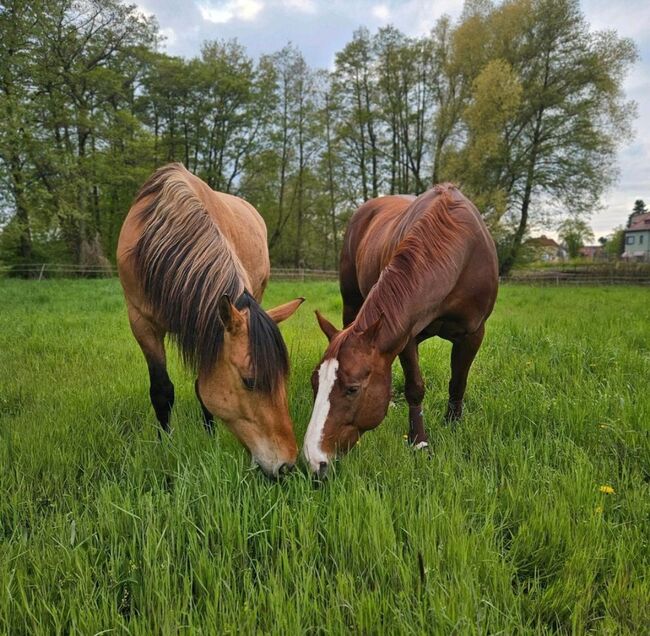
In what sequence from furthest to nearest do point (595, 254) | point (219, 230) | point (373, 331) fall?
point (595, 254) → point (219, 230) → point (373, 331)

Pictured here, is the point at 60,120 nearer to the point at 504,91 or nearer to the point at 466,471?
the point at 504,91

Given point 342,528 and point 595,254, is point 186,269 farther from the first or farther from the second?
point 595,254

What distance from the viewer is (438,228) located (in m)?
2.86

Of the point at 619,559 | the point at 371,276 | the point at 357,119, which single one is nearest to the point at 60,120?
the point at 357,119

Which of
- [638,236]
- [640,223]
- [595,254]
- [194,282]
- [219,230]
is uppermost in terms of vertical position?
[640,223]

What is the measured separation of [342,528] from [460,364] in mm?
1971

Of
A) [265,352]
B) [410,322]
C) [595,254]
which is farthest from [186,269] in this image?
[595,254]

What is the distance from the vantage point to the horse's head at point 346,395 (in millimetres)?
2242

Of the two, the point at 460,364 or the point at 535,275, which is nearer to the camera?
the point at 460,364

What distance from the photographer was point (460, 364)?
10.9 feet

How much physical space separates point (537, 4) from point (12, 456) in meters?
28.9

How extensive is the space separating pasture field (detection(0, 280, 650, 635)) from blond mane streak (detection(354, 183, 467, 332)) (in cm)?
83

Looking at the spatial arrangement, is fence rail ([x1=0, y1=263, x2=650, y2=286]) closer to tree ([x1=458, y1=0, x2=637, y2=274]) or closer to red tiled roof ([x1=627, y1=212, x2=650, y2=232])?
tree ([x1=458, y1=0, x2=637, y2=274])

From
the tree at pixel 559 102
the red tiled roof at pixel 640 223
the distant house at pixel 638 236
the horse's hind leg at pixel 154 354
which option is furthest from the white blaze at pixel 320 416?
the red tiled roof at pixel 640 223
